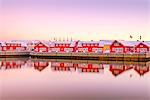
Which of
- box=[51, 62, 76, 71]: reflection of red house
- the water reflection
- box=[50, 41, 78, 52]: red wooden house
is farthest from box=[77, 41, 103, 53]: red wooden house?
box=[51, 62, 76, 71]: reflection of red house

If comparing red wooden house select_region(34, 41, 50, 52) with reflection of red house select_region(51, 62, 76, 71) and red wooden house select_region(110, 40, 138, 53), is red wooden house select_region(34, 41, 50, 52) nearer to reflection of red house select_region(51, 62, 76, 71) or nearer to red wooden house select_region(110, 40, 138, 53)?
red wooden house select_region(110, 40, 138, 53)

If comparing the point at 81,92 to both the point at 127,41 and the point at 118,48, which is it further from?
the point at 127,41

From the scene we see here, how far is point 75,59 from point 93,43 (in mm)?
979

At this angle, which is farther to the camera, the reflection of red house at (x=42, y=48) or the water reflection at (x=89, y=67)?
the reflection of red house at (x=42, y=48)

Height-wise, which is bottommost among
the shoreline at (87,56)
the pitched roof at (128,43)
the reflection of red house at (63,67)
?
the reflection of red house at (63,67)

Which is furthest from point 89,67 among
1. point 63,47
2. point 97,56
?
point 63,47

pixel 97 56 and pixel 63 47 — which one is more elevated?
pixel 63 47

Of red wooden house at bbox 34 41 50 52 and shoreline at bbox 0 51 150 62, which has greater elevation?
red wooden house at bbox 34 41 50 52

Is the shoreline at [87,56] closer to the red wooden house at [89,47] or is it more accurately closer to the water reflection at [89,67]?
the red wooden house at [89,47]

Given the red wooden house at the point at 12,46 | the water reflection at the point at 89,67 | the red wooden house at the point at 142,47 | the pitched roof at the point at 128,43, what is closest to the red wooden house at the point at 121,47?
the pitched roof at the point at 128,43

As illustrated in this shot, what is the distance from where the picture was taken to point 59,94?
4430 millimetres

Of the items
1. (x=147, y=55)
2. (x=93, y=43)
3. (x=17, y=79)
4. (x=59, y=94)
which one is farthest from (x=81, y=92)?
(x=93, y=43)

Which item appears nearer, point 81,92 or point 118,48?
point 81,92

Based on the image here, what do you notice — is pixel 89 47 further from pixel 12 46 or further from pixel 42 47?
pixel 12 46
